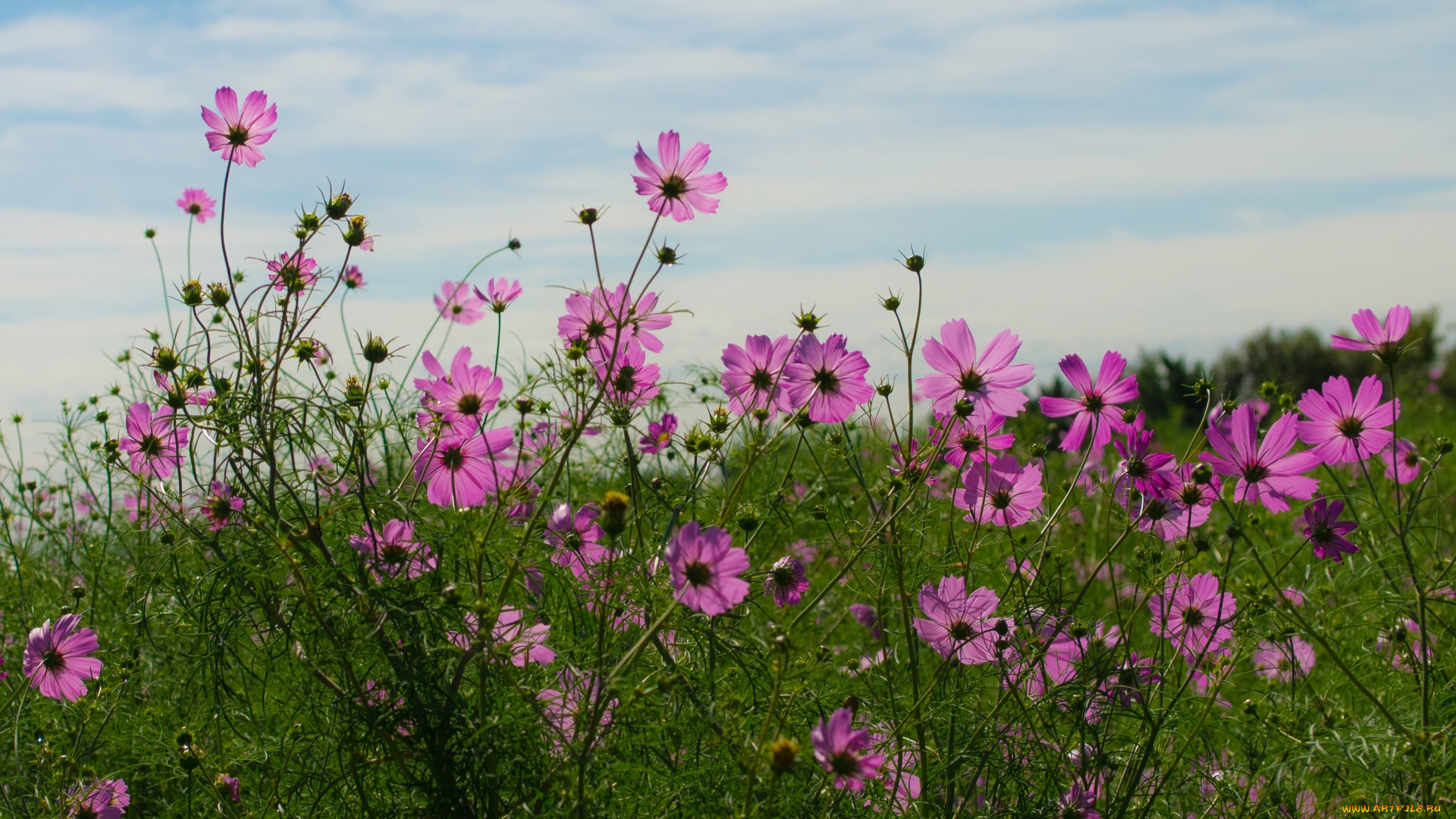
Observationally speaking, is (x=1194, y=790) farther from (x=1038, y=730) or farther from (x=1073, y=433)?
(x=1073, y=433)

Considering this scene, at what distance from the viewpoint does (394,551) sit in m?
1.24

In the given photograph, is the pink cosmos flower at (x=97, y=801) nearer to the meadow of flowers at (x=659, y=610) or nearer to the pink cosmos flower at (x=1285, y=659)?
the meadow of flowers at (x=659, y=610)

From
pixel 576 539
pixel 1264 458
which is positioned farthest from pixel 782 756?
pixel 1264 458

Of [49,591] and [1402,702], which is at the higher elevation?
[49,591]

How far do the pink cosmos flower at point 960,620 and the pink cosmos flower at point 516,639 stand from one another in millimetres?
520

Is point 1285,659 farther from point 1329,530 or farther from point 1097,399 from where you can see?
point 1097,399

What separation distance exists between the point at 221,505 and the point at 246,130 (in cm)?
54

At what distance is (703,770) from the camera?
3.89 ft

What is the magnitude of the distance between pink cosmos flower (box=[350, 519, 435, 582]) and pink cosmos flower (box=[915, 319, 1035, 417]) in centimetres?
71

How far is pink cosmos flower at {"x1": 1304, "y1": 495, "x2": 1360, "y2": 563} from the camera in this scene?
5.15 ft

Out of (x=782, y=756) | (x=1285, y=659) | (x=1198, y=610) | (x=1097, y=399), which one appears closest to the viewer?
(x=782, y=756)

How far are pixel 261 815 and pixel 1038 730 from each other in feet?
3.80

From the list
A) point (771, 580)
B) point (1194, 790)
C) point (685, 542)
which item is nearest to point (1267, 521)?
point (1194, 790)

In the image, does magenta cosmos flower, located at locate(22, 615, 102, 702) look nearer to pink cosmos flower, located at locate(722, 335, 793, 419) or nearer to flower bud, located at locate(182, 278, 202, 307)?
flower bud, located at locate(182, 278, 202, 307)
